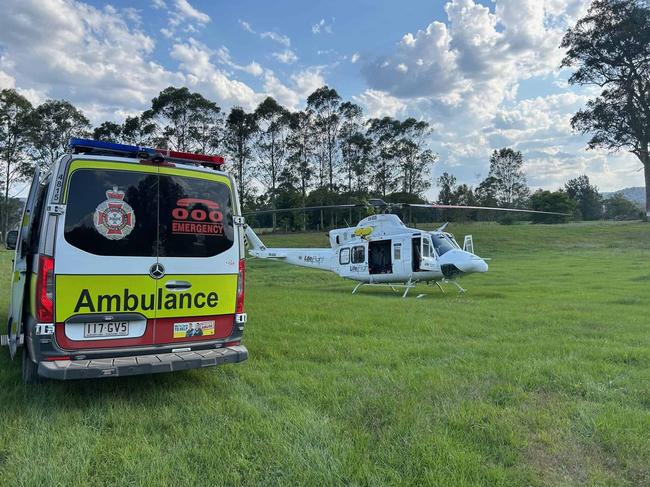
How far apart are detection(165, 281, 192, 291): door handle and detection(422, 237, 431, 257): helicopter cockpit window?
32.2ft

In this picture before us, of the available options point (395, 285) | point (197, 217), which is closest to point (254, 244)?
point (395, 285)

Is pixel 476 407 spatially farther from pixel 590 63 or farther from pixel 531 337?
pixel 590 63

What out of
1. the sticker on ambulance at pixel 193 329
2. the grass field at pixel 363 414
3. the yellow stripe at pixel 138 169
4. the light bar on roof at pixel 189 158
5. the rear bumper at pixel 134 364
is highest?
the light bar on roof at pixel 189 158

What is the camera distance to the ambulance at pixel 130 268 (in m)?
3.96

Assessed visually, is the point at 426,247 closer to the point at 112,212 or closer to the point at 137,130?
the point at 112,212

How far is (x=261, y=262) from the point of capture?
95.6 feet

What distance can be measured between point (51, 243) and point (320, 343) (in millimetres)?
3797

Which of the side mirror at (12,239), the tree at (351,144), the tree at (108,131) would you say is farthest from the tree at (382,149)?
the side mirror at (12,239)

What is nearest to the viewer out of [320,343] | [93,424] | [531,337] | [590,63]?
[93,424]

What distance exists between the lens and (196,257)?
183 inches

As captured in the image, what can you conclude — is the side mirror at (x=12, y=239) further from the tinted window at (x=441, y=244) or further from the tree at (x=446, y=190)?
the tree at (x=446, y=190)

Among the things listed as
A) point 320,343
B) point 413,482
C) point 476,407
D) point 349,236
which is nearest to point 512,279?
point 349,236

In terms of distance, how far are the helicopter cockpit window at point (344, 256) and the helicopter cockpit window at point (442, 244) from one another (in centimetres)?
301

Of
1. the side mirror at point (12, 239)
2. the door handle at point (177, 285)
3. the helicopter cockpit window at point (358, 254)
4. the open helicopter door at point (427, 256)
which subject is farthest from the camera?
the helicopter cockpit window at point (358, 254)
